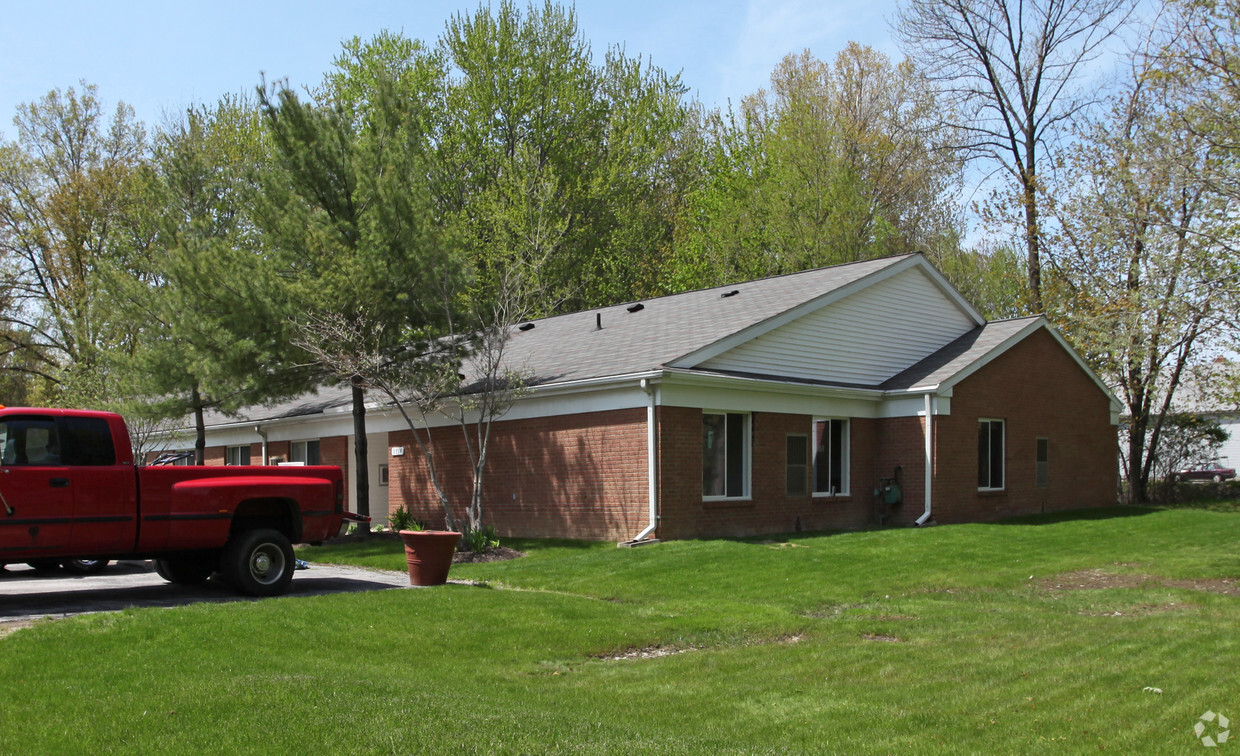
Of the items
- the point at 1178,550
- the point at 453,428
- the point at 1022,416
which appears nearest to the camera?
the point at 1178,550

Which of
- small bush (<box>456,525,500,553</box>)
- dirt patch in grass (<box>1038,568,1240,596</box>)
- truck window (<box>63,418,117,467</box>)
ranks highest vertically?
truck window (<box>63,418,117,467</box>)

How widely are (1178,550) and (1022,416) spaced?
7152 millimetres

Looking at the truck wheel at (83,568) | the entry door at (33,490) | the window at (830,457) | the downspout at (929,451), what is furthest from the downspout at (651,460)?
the entry door at (33,490)

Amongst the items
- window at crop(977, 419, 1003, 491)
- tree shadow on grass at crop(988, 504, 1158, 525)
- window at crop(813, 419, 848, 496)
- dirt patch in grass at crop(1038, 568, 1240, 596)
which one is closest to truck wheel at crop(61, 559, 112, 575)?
window at crop(813, 419, 848, 496)

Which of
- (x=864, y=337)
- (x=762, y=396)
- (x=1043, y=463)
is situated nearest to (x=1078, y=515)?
(x=1043, y=463)

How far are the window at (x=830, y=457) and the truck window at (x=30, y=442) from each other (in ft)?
47.7

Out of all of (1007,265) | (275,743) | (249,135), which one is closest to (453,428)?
(275,743)

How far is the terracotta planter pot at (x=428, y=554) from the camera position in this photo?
44.8 ft

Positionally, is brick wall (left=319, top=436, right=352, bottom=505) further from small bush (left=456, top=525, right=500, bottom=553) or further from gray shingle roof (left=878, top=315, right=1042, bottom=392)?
gray shingle roof (left=878, top=315, right=1042, bottom=392)

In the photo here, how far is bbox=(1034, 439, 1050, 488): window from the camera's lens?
86.1 feet

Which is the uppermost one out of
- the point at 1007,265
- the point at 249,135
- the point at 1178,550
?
the point at 249,135

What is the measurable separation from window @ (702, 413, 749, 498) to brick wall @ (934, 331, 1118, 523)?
4891 millimetres

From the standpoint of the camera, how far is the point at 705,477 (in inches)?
766

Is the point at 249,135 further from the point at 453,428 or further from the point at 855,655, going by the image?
the point at 855,655
